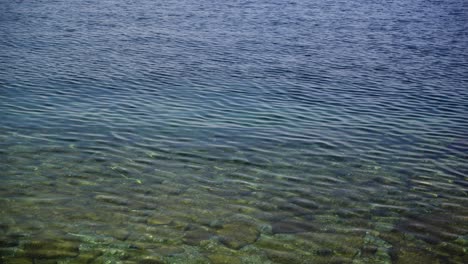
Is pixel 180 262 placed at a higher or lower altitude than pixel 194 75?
higher

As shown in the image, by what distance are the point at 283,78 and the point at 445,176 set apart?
47.3 feet

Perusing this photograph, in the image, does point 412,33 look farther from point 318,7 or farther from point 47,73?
point 47,73

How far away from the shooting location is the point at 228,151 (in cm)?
1692

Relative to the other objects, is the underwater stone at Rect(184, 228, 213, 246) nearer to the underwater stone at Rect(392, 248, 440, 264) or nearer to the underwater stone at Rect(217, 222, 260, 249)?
the underwater stone at Rect(217, 222, 260, 249)

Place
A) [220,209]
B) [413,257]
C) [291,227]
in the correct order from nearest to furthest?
[413,257] < [291,227] < [220,209]

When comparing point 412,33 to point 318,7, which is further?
point 318,7

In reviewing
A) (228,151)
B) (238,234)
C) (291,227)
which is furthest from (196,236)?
(228,151)

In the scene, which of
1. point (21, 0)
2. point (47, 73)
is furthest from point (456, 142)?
point (21, 0)

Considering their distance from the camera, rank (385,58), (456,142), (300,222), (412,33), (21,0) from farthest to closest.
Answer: (21,0) < (412,33) < (385,58) < (456,142) < (300,222)

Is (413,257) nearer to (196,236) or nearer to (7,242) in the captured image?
(196,236)

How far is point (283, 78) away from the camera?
28.3 meters

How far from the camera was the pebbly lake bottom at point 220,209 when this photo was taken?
34.2 ft

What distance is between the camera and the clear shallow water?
10914 millimetres

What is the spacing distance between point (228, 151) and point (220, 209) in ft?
15.2
